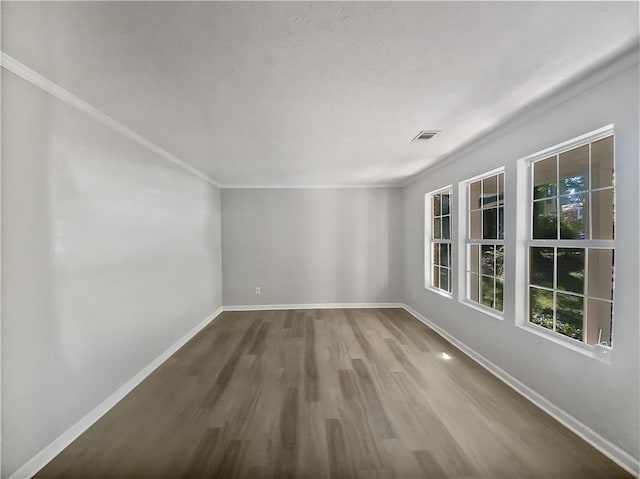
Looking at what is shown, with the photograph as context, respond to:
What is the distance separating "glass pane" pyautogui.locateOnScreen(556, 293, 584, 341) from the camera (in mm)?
1933

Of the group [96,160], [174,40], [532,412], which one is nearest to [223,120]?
[174,40]

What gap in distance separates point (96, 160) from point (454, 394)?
141 inches

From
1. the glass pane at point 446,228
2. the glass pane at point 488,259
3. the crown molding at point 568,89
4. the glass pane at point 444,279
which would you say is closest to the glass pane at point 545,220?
the glass pane at point 488,259

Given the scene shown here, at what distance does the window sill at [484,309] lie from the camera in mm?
2601

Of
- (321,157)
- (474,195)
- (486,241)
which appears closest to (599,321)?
(486,241)

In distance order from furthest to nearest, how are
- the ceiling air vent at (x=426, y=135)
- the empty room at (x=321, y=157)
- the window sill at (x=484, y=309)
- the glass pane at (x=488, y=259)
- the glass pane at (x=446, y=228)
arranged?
the glass pane at (x=446, y=228), the glass pane at (x=488, y=259), the window sill at (x=484, y=309), the ceiling air vent at (x=426, y=135), the empty room at (x=321, y=157)

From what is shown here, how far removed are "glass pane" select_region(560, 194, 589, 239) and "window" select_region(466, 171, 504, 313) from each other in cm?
56

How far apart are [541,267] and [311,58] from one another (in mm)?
2480

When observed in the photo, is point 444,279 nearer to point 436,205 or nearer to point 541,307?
point 436,205

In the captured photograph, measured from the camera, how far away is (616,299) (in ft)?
5.15

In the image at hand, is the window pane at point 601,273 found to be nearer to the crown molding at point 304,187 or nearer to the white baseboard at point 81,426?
the crown molding at point 304,187

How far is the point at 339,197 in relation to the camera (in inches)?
199

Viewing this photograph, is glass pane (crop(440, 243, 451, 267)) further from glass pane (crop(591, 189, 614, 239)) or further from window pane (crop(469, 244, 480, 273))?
glass pane (crop(591, 189, 614, 239))

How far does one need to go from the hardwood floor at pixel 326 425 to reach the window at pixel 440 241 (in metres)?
1.23
